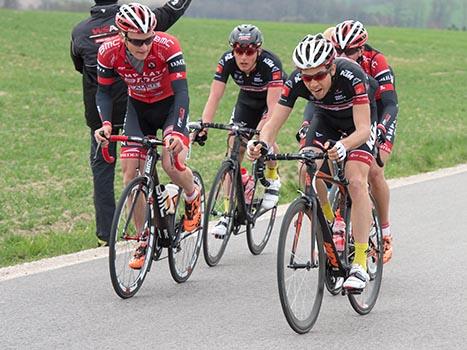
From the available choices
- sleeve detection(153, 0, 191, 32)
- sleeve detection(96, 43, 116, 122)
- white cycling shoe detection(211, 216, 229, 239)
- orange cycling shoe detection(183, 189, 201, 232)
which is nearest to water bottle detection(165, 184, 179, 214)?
orange cycling shoe detection(183, 189, 201, 232)

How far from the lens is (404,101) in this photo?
103ft

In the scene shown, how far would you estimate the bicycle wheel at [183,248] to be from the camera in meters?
8.29

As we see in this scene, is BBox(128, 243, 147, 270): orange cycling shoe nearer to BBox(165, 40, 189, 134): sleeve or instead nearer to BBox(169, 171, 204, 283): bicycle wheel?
BBox(169, 171, 204, 283): bicycle wheel

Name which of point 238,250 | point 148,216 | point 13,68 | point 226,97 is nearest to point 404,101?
point 226,97

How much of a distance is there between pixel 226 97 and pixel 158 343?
83.9 feet

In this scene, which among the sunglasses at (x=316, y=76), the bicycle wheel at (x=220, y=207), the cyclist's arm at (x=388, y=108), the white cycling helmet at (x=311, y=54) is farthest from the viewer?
the bicycle wheel at (x=220, y=207)

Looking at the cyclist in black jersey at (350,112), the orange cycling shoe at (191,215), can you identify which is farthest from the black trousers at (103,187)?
the cyclist in black jersey at (350,112)

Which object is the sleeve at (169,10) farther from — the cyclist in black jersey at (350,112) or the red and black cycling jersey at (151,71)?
the cyclist in black jersey at (350,112)

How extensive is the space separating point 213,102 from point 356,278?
2.95m

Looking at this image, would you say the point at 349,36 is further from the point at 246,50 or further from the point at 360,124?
the point at 360,124

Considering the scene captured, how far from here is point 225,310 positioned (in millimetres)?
7477

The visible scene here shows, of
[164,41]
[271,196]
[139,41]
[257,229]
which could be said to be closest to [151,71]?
[164,41]

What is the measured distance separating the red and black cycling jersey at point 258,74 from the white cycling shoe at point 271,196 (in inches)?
32.3

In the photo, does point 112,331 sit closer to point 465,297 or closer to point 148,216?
point 148,216
